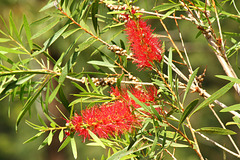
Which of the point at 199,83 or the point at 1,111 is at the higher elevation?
the point at 199,83

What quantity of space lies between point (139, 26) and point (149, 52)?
0.14ft

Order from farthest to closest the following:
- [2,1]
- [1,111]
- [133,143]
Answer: [1,111] < [2,1] < [133,143]

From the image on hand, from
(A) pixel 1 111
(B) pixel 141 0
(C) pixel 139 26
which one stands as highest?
(C) pixel 139 26

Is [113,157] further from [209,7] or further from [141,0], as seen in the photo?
[141,0]

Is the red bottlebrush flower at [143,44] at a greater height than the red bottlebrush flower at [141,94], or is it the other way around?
the red bottlebrush flower at [143,44]

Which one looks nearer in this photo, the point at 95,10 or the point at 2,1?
the point at 95,10

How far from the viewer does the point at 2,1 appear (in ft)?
9.78

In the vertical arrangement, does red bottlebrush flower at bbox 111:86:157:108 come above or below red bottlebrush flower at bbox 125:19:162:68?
below

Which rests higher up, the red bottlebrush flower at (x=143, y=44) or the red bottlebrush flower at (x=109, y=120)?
the red bottlebrush flower at (x=143, y=44)

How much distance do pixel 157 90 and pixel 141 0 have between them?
10.1 feet

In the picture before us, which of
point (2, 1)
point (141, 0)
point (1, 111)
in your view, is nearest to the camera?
point (2, 1)

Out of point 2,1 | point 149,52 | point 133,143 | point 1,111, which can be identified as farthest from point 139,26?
point 1,111

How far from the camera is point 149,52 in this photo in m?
0.57

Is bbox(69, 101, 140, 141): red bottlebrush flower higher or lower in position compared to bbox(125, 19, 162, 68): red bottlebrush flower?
lower
